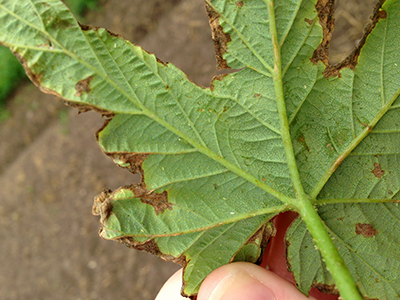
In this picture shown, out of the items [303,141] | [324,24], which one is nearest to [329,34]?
[324,24]

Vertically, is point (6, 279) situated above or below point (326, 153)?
below

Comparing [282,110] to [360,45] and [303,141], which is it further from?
[360,45]

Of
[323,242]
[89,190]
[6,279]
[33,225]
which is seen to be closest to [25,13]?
[323,242]

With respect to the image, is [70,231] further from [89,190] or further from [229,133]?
[229,133]

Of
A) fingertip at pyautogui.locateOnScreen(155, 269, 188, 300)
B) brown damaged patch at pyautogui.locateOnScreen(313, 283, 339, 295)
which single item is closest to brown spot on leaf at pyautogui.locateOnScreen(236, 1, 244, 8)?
→ brown damaged patch at pyautogui.locateOnScreen(313, 283, 339, 295)

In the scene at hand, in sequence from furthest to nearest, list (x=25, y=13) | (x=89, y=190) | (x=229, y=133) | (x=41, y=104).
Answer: (x=41, y=104) < (x=89, y=190) < (x=229, y=133) < (x=25, y=13)

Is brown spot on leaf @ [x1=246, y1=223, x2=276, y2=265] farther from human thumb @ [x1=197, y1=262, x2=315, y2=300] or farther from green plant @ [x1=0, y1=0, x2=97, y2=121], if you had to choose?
green plant @ [x1=0, y1=0, x2=97, y2=121]
